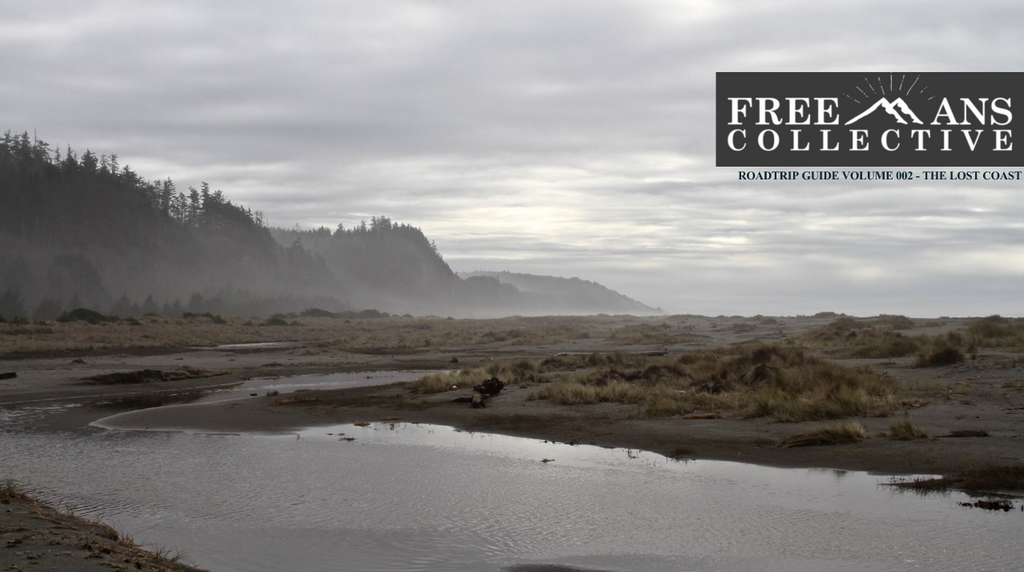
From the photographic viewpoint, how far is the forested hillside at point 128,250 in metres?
82.4

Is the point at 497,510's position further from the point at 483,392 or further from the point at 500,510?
the point at 483,392

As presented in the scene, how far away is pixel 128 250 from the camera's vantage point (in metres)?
100

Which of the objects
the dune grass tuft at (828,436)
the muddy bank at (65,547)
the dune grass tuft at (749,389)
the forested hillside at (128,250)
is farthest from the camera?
the forested hillside at (128,250)

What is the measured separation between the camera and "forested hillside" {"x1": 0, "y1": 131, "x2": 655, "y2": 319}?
82.4 metres

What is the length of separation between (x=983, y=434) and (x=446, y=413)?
1117 centimetres

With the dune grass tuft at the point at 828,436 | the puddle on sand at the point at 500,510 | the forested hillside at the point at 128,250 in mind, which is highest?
the forested hillside at the point at 128,250

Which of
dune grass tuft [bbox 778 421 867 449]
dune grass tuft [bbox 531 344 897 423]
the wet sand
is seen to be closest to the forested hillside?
the wet sand

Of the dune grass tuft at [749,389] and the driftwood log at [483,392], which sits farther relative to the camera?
the driftwood log at [483,392]

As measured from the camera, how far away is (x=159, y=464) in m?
11.9

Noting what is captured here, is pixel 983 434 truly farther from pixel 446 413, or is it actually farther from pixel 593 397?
pixel 446 413

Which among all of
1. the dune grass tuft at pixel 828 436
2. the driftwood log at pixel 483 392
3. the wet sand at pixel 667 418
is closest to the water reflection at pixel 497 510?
the wet sand at pixel 667 418

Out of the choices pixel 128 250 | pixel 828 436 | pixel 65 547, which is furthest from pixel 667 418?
pixel 128 250

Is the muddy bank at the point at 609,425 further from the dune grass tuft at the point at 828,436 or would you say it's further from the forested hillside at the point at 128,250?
the forested hillside at the point at 128,250

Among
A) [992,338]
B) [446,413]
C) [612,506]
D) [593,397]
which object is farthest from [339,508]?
[992,338]
